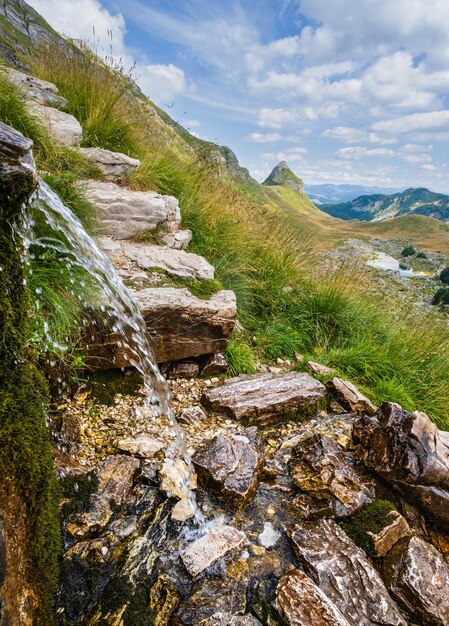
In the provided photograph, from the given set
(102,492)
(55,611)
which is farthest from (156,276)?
(55,611)

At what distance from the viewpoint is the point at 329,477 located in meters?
3.35

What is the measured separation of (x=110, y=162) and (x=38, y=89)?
258 cm

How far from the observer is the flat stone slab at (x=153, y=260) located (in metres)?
4.87

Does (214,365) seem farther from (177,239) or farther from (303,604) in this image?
(303,604)

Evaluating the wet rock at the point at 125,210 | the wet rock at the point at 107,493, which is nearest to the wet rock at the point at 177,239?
the wet rock at the point at 125,210

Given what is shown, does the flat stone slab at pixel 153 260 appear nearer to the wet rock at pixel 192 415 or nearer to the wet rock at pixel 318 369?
the wet rock at pixel 192 415

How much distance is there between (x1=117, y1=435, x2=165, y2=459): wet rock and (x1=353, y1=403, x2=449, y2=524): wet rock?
232 cm

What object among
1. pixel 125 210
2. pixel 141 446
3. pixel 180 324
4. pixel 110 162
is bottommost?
pixel 141 446

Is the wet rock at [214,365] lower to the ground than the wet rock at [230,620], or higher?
higher

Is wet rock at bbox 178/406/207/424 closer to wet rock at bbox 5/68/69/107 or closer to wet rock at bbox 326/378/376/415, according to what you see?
wet rock at bbox 326/378/376/415

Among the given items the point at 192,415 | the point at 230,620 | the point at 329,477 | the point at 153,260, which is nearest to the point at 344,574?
the point at 329,477

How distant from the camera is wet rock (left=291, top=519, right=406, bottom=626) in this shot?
7.81 ft

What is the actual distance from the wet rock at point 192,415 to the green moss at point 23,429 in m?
2.01

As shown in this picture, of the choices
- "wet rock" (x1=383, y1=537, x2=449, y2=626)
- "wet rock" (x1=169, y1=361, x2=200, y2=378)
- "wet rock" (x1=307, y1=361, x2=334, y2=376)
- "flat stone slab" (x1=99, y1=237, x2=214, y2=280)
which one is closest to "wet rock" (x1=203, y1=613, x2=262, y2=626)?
"wet rock" (x1=383, y1=537, x2=449, y2=626)
